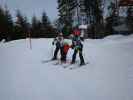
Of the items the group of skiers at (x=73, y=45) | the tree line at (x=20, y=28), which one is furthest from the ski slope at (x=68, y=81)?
the tree line at (x=20, y=28)

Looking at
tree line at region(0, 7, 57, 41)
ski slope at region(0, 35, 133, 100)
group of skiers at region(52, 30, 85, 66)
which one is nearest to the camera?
ski slope at region(0, 35, 133, 100)

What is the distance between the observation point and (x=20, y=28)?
58.5 meters

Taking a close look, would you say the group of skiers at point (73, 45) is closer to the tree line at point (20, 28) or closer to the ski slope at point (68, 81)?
the ski slope at point (68, 81)

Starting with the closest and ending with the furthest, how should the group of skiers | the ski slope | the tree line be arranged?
1. the ski slope
2. the group of skiers
3. the tree line

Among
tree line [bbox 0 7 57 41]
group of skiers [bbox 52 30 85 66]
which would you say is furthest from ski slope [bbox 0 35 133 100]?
tree line [bbox 0 7 57 41]

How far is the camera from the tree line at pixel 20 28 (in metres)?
55.3

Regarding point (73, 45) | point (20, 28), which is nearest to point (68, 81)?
point (73, 45)

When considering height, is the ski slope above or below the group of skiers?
below

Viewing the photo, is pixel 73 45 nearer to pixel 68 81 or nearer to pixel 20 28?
pixel 68 81

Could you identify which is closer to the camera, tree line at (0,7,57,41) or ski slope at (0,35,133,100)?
ski slope at (0,35,133,100)

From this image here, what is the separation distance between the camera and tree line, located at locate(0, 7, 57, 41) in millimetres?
55287

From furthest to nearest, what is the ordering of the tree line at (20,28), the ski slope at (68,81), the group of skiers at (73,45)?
the tree line at (20,28), the group of skiers at (73,45), the ski slope at (68,81)

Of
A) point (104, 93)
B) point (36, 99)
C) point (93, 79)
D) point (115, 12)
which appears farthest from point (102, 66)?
point (115, 12)

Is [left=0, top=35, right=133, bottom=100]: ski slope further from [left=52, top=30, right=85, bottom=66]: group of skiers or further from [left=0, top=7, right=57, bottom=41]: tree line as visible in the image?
[left=0, top=7, right=57, bottom=41]: tree line
